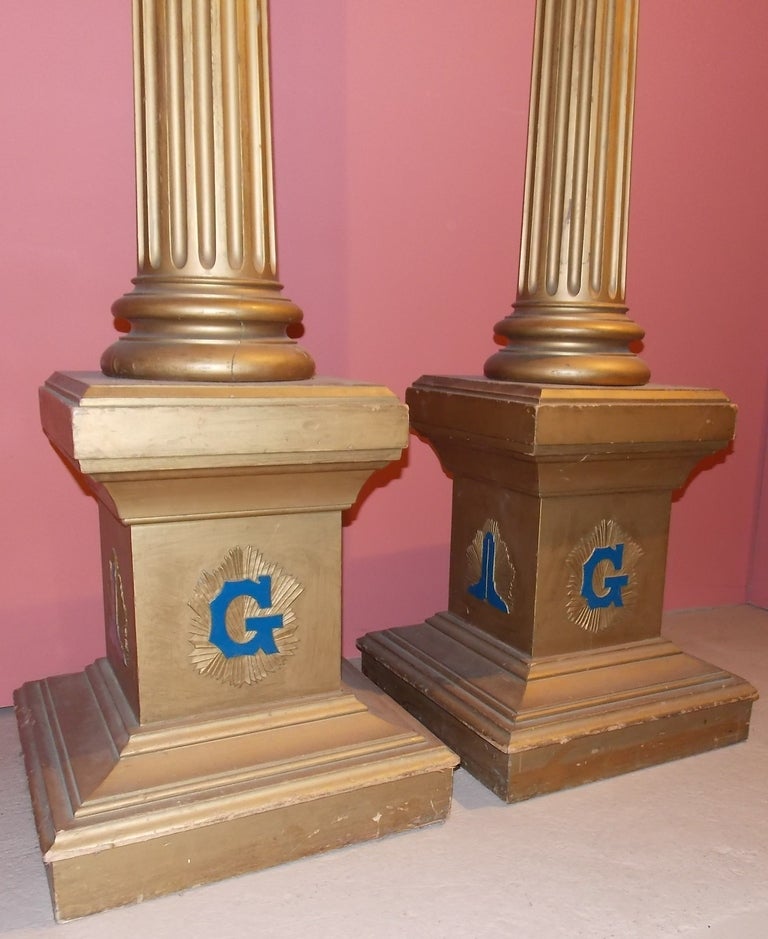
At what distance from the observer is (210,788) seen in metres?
1.21

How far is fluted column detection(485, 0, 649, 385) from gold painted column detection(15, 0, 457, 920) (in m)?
0.46

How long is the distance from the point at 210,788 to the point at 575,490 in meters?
0.81

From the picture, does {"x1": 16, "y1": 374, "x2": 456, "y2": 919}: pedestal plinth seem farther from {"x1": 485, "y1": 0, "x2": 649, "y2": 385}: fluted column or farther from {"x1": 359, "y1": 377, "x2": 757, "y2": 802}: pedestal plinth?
{"x1": 485, "y1": 0, "x2": 649, "y2": 385}: fluted column

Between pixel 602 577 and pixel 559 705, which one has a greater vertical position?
pixel 602 577

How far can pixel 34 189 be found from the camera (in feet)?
5.21

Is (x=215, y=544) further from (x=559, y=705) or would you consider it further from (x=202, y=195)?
(x=559, y=705)

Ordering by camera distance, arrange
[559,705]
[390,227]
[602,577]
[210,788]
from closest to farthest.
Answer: [210,788] → [559,705] → [602,577] → [390,227]

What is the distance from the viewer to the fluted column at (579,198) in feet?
5.11

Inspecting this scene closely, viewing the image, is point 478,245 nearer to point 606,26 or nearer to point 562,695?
point 606,26

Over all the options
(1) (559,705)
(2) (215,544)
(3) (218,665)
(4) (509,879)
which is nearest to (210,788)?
(3) (218,665)

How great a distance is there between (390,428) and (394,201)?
82 centimetres

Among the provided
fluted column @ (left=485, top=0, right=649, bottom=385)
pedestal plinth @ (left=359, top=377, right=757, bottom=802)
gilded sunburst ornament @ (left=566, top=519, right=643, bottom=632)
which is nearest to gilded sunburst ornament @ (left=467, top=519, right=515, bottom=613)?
pedestal plinth @ (left=359, top=377, right=757, bottom=802)

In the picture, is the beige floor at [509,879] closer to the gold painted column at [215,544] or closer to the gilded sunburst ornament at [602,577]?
the gold painted column at [215,544]

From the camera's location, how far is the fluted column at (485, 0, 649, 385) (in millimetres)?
1558
